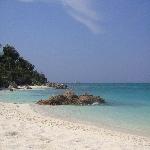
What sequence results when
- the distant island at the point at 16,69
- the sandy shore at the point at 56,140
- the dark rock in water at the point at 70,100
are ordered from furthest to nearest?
the distant island at the point at 16,69 → the dark rock in water at the point at 70,100 → the sandy shore at the point at 56,140

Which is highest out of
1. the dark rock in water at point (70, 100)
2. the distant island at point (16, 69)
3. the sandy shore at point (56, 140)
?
the distant island at point (16, 69)

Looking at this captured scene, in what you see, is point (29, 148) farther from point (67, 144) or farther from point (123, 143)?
point (123, 143)

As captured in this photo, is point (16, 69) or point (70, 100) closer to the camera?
point (70, 100)

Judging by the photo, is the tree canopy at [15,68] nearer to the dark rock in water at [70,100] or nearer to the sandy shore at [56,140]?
the dark rock in water at [70,100]

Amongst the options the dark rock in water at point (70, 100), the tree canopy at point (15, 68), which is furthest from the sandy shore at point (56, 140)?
the tree canopy at point (15, 68)

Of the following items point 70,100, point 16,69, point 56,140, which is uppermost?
point 16,69

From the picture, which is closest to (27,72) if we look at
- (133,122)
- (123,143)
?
(133,122)

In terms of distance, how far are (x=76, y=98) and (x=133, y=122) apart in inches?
495

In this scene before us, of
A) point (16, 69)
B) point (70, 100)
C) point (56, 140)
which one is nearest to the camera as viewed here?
point (56, 140)

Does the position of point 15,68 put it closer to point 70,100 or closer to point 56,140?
point 70,100

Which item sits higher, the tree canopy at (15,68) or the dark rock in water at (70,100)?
the tree canopy at (15,68)

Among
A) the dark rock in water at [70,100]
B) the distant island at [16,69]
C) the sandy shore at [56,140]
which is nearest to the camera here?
the sandy shore at [56,140]

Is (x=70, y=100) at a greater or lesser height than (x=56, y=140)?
greater

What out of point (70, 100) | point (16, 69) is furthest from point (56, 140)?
point (16, 69)
